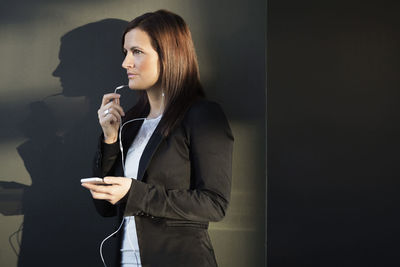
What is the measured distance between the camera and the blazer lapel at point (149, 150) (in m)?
1.56

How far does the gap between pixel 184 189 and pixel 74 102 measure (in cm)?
82

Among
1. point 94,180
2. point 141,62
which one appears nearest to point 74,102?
point 141,62

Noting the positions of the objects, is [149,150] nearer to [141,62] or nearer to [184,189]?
[184,189]

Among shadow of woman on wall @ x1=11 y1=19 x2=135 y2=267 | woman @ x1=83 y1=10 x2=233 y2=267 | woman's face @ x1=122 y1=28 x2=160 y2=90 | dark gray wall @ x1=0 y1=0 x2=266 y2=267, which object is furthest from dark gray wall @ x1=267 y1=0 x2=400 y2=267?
shadow of woman on wall @ x1=11 y1=19 x2=135 y2=267

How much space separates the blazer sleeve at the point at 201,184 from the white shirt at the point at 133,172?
5.5 inches

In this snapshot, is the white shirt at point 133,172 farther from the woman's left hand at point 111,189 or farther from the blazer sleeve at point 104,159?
the woman's left hand at point 111,189

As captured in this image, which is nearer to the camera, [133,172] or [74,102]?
[133,172]

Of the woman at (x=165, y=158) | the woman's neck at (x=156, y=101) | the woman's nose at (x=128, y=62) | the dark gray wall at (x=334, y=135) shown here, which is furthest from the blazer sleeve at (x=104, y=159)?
the dark gray wall at (x=334, y=135)

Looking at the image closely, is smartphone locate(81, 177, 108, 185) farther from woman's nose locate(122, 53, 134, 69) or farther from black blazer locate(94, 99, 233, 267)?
woman's nose locate(122, 53, 134, 69)

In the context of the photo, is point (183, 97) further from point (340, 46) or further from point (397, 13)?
point (397, 13)

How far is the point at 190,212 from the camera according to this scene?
4.82 ft

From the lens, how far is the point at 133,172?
1.64 metres

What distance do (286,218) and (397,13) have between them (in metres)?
0.93

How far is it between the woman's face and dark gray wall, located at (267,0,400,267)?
1.62 feet
